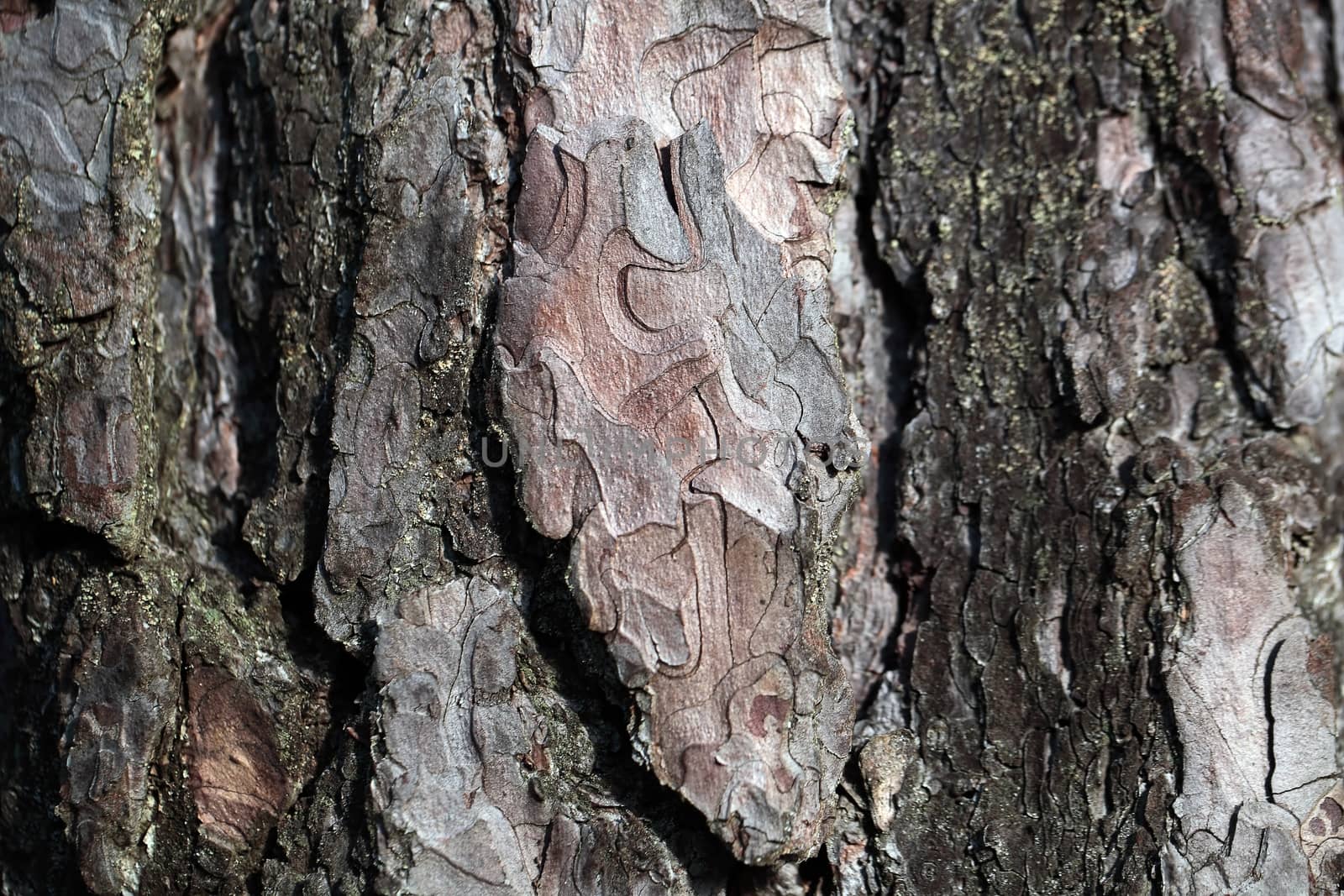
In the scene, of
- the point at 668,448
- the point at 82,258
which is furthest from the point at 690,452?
the point at 82,258

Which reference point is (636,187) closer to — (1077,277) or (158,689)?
(1077,277)

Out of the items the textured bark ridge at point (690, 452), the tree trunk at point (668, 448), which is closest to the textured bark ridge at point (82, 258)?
the tree trunk at point (668, 448)

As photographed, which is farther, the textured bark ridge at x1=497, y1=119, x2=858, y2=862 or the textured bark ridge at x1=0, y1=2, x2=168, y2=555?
the textured bark ridge at x1=0, y1=2, x2=168, y2=555

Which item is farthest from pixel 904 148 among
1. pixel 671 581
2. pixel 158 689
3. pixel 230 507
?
pixel 158 689

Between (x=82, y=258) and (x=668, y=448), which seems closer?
(x=668, y=448)

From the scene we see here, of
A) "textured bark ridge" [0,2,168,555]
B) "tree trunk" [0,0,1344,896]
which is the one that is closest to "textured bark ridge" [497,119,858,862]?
"tree trunk" [0,0,1344,896]

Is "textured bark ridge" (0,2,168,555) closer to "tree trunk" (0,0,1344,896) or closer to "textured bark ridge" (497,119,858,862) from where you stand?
"tree trunk" (0,0,1344,896)

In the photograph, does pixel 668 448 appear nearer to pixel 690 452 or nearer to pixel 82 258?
pixel 690 452
